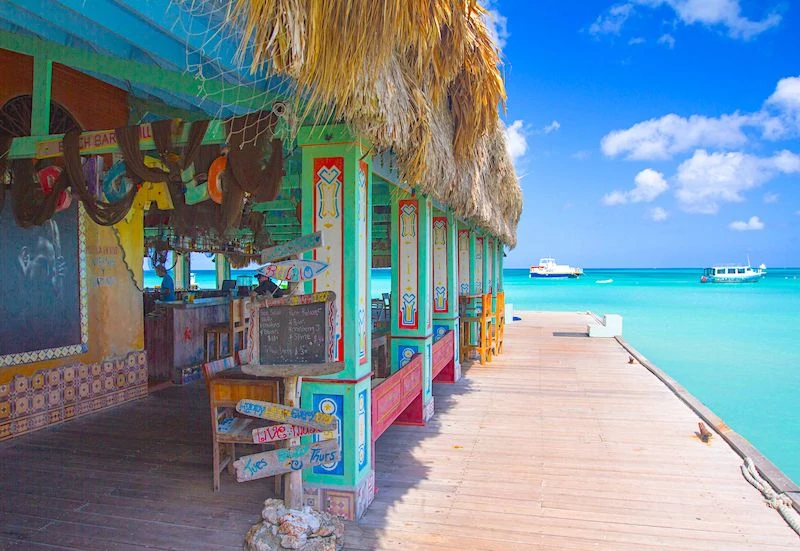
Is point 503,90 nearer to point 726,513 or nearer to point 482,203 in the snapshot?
→ point 482,203

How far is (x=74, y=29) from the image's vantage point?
3.27 meters

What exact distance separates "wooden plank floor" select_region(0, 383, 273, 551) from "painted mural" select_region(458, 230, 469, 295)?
565 centimetres

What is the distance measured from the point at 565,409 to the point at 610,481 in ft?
7.09

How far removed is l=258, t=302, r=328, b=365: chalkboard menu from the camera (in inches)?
105

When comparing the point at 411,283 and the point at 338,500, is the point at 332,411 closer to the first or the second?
the point at 338,500

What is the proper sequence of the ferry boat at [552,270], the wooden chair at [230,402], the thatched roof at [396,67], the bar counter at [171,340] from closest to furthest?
the thatched roof at [396,67] → the wooden chair at [230,402] → the bar counter at [171,340] → the ferry boat at [552,270]

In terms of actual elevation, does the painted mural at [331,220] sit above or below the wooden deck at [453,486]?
above

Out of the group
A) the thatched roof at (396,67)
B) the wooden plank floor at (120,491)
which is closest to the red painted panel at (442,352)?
the thatched roof at (396,67)

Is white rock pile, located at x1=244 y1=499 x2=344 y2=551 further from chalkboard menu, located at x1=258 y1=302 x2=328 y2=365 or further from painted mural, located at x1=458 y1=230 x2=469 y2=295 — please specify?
painted mural, located at x1=458 y1=230 x2=469 y2=295

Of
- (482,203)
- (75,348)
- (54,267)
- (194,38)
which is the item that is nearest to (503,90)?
(482,203)

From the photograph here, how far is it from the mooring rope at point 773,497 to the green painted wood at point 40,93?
5.65 meters

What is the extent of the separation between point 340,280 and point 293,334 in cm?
63

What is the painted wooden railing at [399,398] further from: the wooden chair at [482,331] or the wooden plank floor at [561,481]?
the wooden chair at [482,331]

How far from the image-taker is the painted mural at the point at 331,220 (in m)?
3.22
